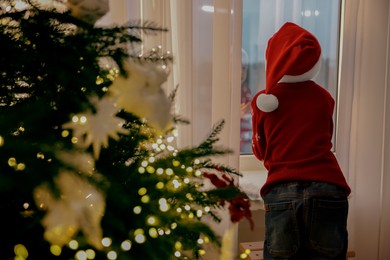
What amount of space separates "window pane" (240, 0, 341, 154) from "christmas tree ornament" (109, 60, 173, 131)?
5.88 feet

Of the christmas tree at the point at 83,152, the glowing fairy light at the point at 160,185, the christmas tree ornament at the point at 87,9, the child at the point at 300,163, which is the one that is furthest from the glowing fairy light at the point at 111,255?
the child at the point at 300,163

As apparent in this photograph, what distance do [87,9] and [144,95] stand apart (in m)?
0.15

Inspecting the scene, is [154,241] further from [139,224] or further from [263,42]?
[263,42]

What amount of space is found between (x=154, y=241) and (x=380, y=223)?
1905 millimetres

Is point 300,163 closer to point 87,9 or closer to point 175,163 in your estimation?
point 175,163

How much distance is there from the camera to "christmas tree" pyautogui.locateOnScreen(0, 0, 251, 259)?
45cm

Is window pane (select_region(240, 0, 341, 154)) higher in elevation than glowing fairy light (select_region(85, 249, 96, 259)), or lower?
higher

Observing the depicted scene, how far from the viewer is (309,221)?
1.58 m

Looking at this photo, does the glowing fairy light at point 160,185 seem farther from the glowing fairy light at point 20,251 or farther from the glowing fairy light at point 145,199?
the glowing fairy light at point 20,251

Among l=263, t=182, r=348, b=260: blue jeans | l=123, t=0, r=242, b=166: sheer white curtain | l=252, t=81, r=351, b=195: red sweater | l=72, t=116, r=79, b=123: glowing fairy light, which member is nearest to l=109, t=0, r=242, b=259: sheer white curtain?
l=123, t=0, r=242, b=166: sheer white curtain

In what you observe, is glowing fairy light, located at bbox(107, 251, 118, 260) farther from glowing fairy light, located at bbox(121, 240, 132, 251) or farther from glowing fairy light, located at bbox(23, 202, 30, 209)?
→ glowing fairy light, located at bbox(23, 202, 30, 209)

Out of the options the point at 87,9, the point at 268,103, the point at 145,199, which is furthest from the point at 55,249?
the point at 268,103

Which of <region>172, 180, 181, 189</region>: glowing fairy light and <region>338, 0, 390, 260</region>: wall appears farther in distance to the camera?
<region>338, 0, 390, 260</region>: wall

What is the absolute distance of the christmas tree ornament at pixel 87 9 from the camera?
526mm
